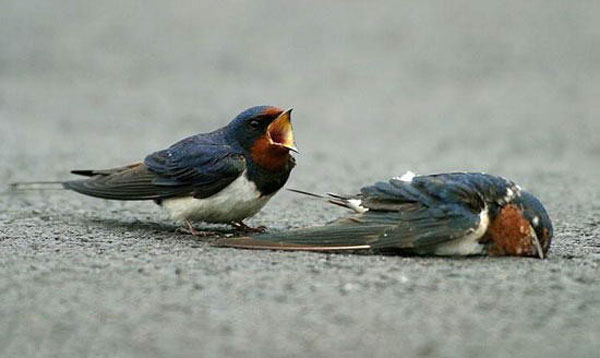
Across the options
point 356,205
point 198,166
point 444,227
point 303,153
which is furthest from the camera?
point 303,153

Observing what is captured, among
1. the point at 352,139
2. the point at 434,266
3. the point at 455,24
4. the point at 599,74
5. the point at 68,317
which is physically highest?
the point at 455,24

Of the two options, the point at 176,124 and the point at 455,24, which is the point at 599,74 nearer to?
the point at 455,24

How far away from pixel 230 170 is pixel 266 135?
238 mm

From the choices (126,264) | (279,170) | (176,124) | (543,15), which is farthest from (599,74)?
(126,264)

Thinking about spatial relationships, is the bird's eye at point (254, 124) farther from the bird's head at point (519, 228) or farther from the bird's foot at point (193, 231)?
the bird's head at point (519, 228)

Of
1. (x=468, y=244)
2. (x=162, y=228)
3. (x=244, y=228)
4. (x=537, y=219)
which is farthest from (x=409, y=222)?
(x=162, y=228)

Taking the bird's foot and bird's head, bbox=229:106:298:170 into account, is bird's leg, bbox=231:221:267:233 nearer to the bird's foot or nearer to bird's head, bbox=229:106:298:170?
the bird's foot

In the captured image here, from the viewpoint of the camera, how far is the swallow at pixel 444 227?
13.6 ft

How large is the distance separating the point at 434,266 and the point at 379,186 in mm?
550

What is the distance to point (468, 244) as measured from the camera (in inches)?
165

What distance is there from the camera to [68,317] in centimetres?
333

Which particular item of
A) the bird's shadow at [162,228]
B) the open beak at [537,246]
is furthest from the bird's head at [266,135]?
the open beak at [537,246]

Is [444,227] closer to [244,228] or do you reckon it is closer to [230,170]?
[230,170]

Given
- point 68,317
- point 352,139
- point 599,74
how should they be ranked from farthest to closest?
point 599,74 < point 352,139 < point 68,317
